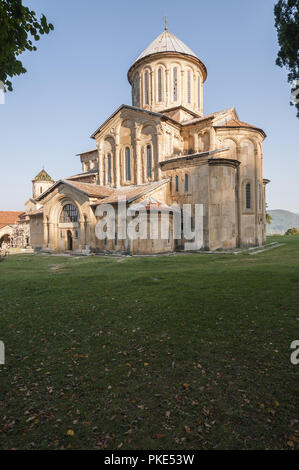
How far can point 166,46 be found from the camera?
32.0m

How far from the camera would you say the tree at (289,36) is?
367 inches

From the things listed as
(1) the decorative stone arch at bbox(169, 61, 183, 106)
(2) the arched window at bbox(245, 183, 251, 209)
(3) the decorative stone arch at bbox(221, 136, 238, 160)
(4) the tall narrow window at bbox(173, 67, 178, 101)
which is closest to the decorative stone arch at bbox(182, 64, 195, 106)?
(1) the decorative stone arch at bbox(169, 61, 183, 106)

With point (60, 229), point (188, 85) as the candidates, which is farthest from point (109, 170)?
point (188, 85)

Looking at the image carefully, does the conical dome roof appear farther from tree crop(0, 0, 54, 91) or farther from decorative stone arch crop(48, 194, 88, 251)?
tree crop(0, 0, 54, 91)

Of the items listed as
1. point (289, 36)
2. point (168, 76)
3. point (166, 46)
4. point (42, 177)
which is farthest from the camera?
point (42, 177)

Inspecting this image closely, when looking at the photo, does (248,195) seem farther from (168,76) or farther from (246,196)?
(168,76)

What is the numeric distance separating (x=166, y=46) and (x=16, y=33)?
3254 cm

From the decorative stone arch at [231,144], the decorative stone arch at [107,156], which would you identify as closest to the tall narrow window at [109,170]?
the decorative stone arch at [107,156]

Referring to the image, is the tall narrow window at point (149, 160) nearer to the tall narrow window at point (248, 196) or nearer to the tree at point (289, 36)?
the tall narrow window at point (248, 196)

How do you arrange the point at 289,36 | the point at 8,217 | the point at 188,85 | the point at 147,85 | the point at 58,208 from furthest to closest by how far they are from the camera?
the point at 8,217 < the point at 147,85 < the point at 188,85 < the point at 58,208 < the point at 289,36

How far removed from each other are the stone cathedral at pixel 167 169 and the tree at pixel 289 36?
538 inches
